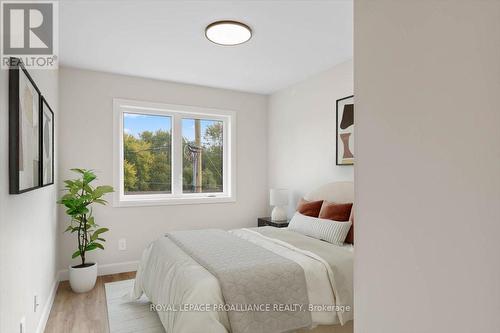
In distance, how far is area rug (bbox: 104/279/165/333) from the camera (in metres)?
2.46

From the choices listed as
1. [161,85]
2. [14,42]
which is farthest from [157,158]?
[14,42]

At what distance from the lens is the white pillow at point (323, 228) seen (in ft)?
8.86

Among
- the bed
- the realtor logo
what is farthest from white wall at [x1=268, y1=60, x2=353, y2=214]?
the realtor logo

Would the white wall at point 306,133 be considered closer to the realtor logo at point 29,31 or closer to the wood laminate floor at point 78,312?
the wood laminate floor at point 78,312

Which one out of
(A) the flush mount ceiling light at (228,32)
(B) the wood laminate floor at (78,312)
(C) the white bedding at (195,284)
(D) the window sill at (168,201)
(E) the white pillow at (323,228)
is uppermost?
(A) the flush mount ceiling light at (228,32)

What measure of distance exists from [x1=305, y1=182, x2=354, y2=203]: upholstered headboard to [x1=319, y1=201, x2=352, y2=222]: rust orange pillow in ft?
0.65

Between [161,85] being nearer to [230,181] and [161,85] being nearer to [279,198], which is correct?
[230,181]

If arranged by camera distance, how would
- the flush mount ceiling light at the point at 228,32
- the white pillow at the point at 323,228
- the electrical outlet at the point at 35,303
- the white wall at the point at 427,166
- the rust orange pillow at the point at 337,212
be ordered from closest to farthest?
the white wall at the point at 427,166, the electrical outlet at the point at 35,303, the flush mount ceiling light at the point at 228,32, the white pillow at the point at 323,228, the rust orange pillow at the point at 337,212

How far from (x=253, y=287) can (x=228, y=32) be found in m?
2.13

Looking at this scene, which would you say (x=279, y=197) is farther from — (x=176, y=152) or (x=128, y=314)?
(x=128, y=314)

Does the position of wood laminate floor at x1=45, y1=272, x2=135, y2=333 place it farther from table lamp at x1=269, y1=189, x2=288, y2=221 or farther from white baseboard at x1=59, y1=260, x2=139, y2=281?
table lamp at x1=269, y1=189, x2=288, y2=221

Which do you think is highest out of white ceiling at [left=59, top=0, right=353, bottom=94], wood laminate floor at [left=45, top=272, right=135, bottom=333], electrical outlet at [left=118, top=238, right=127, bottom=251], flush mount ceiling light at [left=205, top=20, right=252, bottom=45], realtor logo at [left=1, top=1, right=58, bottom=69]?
white ceiling at [left=59, top=0, right=353, bottom=94]

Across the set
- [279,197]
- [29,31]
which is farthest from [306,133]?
[29,31]

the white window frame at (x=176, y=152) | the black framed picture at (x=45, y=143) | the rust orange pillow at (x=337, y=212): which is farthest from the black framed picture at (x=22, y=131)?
the rust orange pillow at (x=337, y=212)
